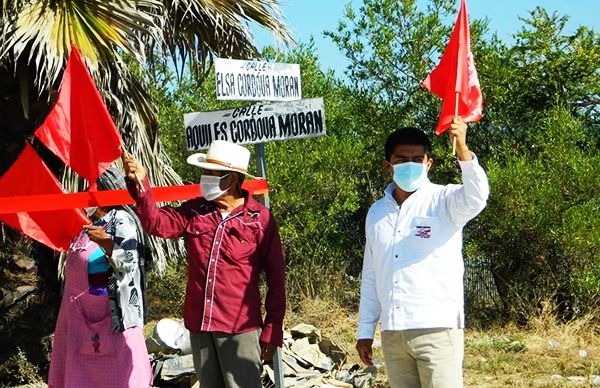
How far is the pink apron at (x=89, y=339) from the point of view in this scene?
4.53m

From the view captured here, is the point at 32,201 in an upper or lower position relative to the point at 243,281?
upper

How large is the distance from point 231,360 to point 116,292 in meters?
0.65

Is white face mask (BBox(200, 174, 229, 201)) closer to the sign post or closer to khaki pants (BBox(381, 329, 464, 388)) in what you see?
the sign post

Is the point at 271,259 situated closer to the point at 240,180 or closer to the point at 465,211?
the point at 240,180

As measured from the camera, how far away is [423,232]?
150 inches

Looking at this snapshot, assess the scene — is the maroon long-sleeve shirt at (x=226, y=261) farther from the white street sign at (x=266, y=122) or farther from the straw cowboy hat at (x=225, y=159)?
the white street sign at (x=266, y=122)

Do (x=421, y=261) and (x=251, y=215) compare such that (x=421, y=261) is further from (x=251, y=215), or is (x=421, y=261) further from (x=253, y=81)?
(x=253, y=81)

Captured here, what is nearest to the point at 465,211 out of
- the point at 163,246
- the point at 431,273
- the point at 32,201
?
the point at 431,273

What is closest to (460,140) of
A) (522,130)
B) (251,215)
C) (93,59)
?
(251,215)

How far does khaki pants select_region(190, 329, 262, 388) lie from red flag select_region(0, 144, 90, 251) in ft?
3.90

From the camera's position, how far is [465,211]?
3717 mm

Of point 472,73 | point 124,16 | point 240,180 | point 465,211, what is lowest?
point 465,211

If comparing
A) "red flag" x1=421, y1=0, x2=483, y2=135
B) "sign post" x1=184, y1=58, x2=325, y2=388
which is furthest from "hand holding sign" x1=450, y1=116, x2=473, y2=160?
"sign post" x1=184, y1=58, x2=325, y2=388

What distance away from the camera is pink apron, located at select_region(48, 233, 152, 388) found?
4.53m
